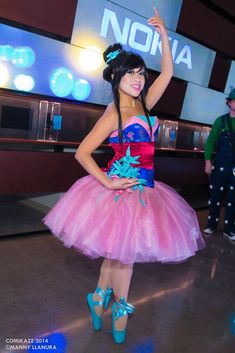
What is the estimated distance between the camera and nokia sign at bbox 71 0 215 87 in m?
3.62

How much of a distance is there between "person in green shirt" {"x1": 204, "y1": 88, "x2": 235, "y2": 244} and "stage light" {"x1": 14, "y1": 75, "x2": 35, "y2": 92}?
201 centimetres

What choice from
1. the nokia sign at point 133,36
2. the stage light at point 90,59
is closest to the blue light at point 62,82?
the stage light at point 90,59

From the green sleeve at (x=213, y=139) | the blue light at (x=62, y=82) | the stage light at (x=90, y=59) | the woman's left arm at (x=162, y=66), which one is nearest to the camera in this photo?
the woman's left arm at (x=162, y=66)

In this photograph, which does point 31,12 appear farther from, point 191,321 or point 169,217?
point 191,321

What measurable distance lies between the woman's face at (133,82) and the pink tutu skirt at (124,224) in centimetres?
50

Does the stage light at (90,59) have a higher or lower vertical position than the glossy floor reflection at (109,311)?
higher

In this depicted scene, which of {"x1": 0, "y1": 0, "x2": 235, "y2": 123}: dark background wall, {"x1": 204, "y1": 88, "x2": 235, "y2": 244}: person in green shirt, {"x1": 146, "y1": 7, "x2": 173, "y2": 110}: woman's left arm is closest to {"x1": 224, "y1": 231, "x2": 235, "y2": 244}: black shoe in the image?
{"x1": 204, "y1": 88, "x2": 235, "y2": 244}: person in green shirt

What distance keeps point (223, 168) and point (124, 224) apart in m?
2.53

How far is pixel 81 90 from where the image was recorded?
12.5 ft

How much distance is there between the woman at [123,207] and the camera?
65.6 inches

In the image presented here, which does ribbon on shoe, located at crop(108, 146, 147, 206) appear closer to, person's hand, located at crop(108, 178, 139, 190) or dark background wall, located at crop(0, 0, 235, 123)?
person's hand, located at crop(108, 178, 139, 190)

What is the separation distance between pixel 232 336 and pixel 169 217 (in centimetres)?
78

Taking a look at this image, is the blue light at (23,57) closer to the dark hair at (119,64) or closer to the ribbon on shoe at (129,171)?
the dark hair at (119,64)

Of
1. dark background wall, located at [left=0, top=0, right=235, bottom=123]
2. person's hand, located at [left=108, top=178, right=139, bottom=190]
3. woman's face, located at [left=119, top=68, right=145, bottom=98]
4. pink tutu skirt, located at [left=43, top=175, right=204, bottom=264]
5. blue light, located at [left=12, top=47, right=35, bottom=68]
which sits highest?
dark background wall, located at [left=0, top=0, right=235, bottom=123]
